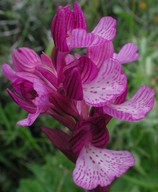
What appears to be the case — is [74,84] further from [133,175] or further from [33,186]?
[133,175]

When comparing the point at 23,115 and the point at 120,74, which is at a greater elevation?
the point at 120,74

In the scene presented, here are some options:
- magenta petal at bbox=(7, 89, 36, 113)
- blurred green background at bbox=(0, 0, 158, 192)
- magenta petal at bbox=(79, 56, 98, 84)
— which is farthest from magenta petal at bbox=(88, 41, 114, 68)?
blurred green background at bbox=(0, 0, 158, 192)

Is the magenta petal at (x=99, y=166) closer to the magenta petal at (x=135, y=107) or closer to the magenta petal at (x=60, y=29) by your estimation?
the magenta petal at (x=135, y=107)

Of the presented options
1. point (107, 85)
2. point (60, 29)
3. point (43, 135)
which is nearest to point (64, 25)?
point (60, 29)

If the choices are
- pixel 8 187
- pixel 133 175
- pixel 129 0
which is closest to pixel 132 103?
pixel 133 175

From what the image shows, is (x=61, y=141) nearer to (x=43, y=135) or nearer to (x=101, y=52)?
(x=101, y=52)

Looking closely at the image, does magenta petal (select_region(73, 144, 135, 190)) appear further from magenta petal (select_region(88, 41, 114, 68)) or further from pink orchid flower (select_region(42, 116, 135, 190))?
magenta petal (select_region(88, 41, 114, 68))
